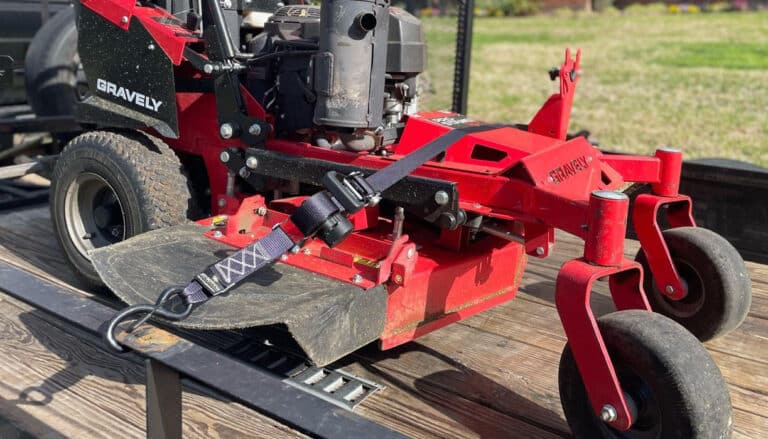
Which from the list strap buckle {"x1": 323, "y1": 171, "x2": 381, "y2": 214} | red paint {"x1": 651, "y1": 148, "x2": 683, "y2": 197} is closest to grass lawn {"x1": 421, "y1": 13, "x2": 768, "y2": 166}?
red paint {"x1": 651, "y1": 148, "x2": 683, "y2": 197}


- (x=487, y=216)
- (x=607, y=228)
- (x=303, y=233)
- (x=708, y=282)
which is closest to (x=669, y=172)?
(x=708, y=282)

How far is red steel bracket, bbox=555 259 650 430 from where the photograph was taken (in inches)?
79.0

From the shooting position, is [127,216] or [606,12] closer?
[127,216]

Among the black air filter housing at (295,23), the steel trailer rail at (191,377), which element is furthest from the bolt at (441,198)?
the steel trailer rail at (191,377)

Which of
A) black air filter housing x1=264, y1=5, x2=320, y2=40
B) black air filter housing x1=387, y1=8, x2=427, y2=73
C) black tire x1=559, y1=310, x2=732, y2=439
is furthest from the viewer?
black air filter housing x1=264, y1=5, x2=320, y2=40

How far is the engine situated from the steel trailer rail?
135 cm

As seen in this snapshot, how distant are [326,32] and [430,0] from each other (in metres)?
3.50

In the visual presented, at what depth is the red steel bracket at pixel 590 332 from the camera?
2006 mm

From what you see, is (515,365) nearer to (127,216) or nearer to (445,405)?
(445,405)

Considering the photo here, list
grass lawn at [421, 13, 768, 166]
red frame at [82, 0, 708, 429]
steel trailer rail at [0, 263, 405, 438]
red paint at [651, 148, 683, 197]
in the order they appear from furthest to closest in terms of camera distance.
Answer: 1. grass lawn at [421, 13, 768, 166]
2. red paint at [651, 148, 683, 197]
3. red frame at [82, 0, 708, 429]
4. steel trailer rail at [0, 263, 405, 438]

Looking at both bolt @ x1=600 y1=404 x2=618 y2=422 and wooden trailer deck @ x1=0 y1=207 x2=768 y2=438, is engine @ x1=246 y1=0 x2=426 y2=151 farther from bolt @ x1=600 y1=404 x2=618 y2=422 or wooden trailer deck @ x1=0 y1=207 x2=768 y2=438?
bolt @ x1=600 y1=404 x2=618 y2=422

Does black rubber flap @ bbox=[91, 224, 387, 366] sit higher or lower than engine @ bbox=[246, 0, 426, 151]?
lower

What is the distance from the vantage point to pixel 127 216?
324 centimetres

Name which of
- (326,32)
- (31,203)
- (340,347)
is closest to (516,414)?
(340,347)
